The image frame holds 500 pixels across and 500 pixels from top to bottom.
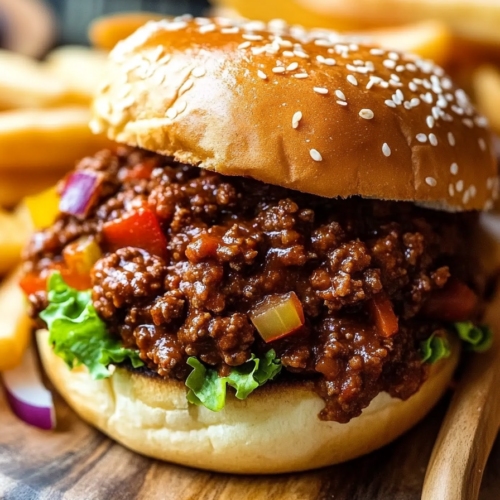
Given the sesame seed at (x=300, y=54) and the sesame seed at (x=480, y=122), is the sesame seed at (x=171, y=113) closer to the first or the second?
the sesame seed at (x=300, y=54)

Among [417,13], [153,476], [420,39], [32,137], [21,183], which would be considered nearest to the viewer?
[153,476]

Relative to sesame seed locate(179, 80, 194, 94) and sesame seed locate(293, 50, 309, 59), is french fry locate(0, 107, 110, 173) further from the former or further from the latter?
sesame seed locate(293, 50, 309, 59)

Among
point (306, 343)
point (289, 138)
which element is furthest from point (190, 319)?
point (289, 138)

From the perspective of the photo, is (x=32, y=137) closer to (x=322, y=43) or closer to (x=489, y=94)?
(x=322, y=43)

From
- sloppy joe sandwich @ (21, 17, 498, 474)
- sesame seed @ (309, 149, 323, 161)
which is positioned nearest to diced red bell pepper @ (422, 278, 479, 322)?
sloppy joe sandwich @ (21, 17, 498, 474)

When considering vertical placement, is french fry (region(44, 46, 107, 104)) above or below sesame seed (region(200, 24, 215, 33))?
below

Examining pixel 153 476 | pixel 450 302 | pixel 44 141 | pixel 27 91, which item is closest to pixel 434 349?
pixel 450 302

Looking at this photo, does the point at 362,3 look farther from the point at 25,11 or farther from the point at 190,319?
the point at 25,11
